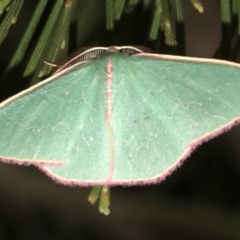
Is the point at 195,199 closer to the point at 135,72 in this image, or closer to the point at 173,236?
the point at 173,236

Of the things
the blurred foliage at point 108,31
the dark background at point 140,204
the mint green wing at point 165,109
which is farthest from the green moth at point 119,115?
the dark background at point 140,204

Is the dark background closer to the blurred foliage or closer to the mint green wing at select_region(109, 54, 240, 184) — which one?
the blurred foliage

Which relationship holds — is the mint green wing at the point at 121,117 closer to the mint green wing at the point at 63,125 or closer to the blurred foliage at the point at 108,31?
the mint green wing at the point at 63,125

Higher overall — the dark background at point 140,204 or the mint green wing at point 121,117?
the mint green wing at point 121,117

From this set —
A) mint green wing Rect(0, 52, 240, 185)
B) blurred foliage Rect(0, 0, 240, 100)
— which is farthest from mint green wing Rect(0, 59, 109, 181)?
blurred foliage Rect(0, 0, 240, 100)

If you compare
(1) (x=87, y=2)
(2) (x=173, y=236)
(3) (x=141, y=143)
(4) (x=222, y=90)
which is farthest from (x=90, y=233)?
(4) (x=222, y=90)

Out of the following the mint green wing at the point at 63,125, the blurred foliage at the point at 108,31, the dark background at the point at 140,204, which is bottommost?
the dark background at the point at 140,204

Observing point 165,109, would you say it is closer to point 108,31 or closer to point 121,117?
point 121,117
